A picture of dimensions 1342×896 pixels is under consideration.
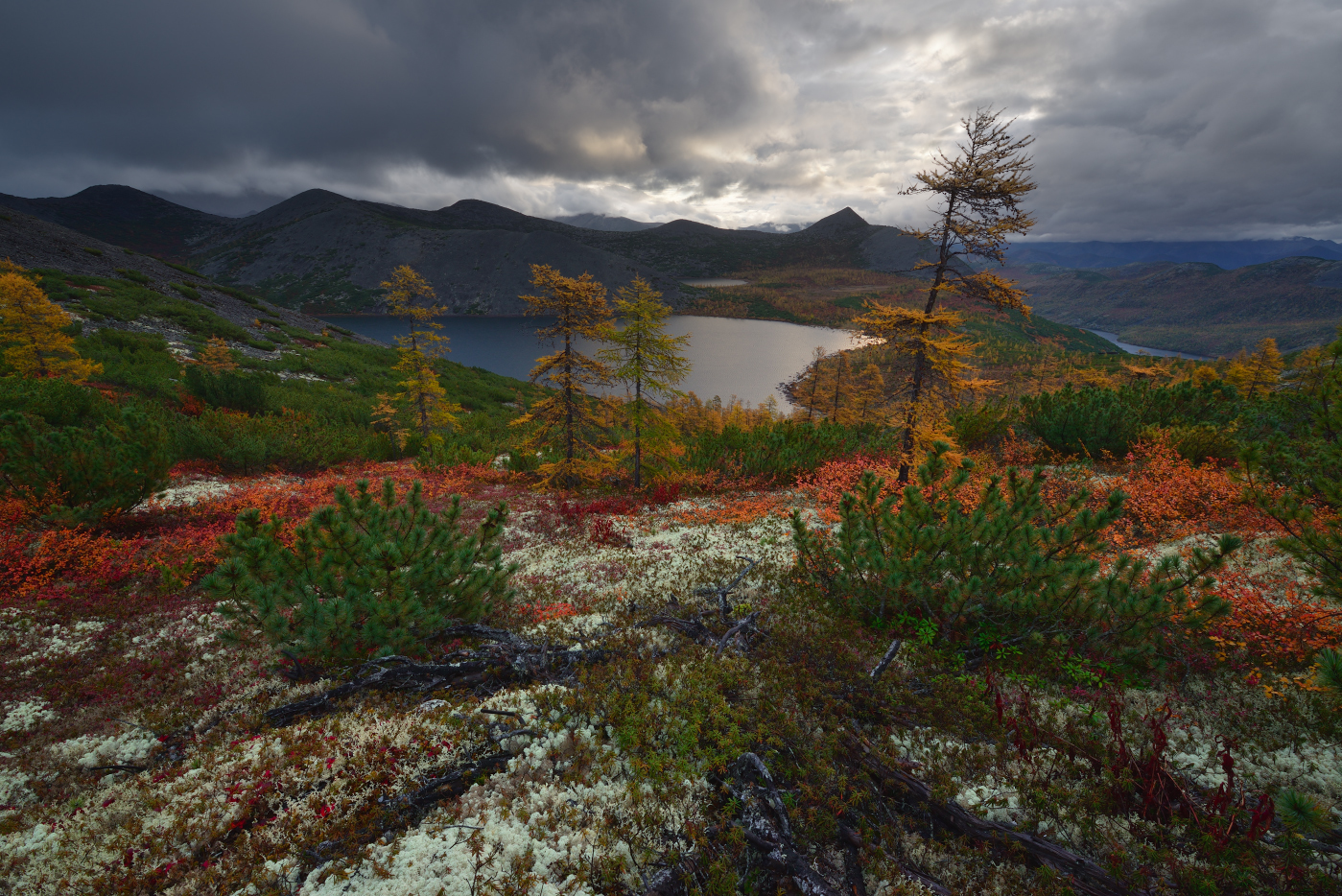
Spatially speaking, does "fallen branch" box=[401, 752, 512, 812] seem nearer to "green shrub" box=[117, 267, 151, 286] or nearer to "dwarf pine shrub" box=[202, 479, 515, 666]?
"dwarf pine shrub" box=[202, 479, 515, 666]

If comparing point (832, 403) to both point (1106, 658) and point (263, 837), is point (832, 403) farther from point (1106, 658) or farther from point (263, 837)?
point (263, 837)

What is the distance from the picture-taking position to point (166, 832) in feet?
11.9

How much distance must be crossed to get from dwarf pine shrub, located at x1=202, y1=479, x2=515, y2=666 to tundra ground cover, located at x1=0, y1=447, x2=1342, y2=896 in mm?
680

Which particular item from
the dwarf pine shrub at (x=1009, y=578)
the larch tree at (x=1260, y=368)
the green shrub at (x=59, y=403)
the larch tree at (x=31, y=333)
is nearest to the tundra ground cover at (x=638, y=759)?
the dwarf pine shrub at (x=1009, y=578)

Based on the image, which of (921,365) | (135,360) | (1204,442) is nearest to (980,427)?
(1204,442)

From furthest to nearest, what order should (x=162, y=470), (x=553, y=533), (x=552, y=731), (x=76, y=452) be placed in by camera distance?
(x=553, y=533) < (x=162, y=470) < (x=76, y=452) < (x=552, y=731)

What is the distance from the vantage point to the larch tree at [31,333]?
1916cm

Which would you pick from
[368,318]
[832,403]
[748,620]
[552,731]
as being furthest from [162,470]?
[368,318]

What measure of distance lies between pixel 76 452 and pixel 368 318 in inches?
5224

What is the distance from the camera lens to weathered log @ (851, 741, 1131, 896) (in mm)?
3127

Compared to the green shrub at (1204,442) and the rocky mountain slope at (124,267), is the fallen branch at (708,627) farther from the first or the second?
the rocky mountain slope at (124,267)

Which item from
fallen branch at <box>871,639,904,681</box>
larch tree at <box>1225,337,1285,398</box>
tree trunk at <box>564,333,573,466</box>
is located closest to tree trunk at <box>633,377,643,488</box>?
tree trunk at <box>564,333,573,466</box>

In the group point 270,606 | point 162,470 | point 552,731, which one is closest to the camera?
point 552,731

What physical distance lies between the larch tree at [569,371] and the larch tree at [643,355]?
1.64 feet
